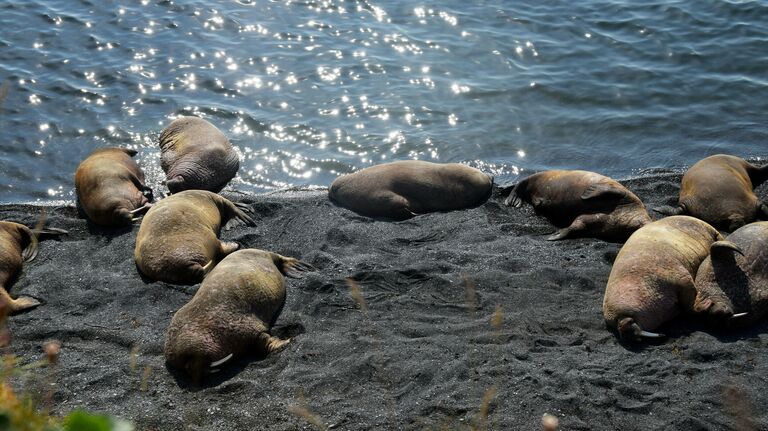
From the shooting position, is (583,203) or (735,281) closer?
(735,281)

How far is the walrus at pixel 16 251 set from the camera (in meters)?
6.77

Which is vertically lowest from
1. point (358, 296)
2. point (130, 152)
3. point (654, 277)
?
point (130, 152)

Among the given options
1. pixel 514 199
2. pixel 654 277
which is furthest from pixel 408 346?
pixel 514 199

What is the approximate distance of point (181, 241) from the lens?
7250 mm

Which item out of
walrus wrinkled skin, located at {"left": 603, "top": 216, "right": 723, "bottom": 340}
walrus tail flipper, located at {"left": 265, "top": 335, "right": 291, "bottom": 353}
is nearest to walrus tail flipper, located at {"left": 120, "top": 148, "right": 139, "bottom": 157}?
walrus tail flipper, located at {"left": 265, "top": 335, "right": 291, "bottom": 353}

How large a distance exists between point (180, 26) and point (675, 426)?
11.5 meters

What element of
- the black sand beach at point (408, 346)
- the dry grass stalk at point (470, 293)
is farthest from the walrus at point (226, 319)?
the dry grass stalk at point (470, 293)

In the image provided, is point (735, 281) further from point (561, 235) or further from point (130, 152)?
point (130, 152)

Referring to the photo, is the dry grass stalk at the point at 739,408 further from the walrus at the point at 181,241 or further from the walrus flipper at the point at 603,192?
the walrus at the point at 181,241

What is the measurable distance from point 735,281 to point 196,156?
595 centimetres

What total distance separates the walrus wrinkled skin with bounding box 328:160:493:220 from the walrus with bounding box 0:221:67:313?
2.96 meters

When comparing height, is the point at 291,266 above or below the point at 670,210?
below

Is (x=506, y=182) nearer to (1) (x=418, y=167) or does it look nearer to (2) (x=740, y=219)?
(1) (x=418, y=167)

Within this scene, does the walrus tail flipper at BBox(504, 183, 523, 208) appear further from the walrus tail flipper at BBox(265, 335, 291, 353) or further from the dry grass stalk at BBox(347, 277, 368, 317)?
the walrus tail flipper at BBox(265, 335, 291, 353)
